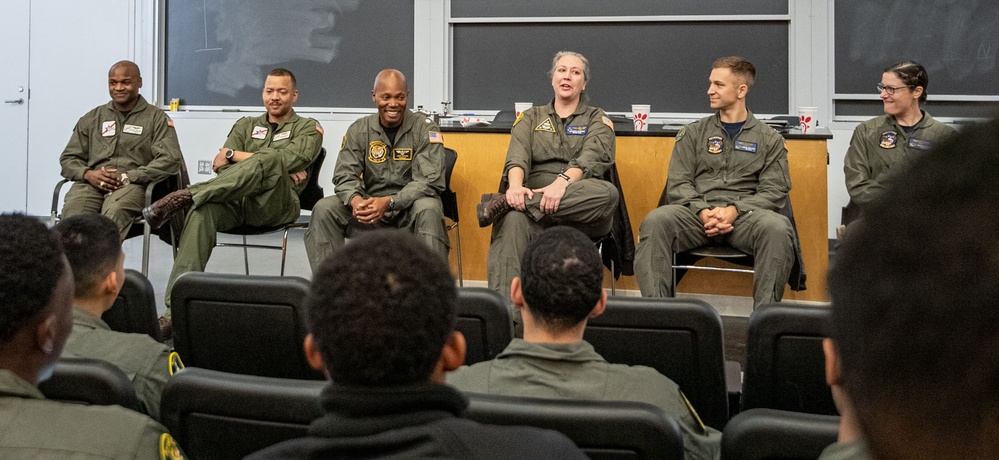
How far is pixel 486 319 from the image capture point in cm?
207

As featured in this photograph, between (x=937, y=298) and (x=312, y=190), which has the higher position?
(x=312, y=190)

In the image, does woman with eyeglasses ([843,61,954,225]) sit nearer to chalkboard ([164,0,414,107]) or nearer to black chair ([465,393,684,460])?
black chair ([465,393,684,460])

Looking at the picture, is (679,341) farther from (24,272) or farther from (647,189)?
(647,189)

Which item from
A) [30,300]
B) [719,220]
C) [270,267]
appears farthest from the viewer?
[270,267]

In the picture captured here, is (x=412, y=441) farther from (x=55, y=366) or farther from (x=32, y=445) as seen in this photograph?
(x=55, y=366)

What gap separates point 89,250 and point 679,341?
1.39m

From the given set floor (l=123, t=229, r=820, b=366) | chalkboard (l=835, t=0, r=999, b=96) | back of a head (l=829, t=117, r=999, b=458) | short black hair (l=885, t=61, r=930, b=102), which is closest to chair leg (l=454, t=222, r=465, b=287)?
floor (l=123, t=229, r=820, b=366)

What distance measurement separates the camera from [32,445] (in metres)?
1.08

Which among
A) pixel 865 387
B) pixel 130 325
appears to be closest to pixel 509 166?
pixel 130 325

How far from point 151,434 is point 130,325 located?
130 cm

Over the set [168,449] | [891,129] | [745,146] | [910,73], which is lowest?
[168,449]

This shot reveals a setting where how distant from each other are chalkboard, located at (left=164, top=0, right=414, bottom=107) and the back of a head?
22.7 ft

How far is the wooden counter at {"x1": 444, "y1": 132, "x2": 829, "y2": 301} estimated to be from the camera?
4.39m

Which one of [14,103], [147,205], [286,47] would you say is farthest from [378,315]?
[14,103]
